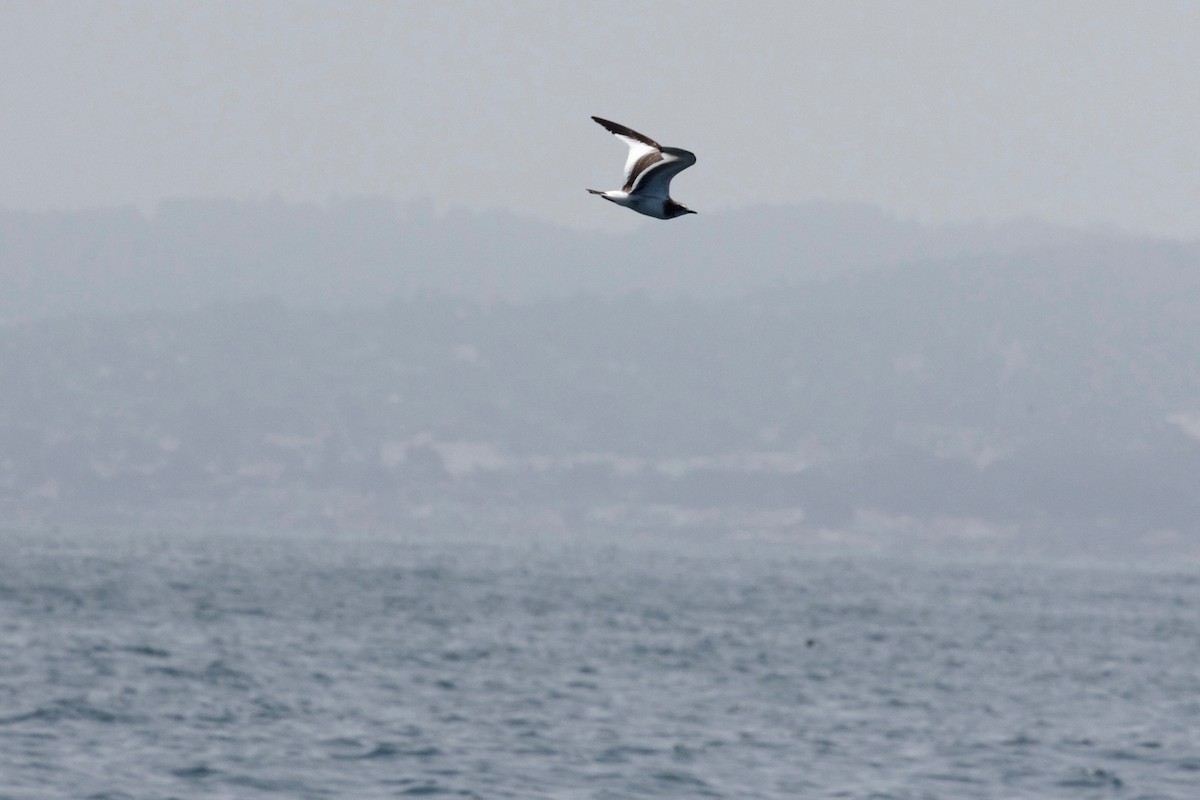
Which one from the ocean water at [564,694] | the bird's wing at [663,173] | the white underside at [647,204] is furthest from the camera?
the ocean water at [564,694]

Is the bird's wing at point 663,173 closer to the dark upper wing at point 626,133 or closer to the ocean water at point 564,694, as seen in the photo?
the dark upper wing at point 626,133

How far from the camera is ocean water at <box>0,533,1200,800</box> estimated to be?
33.4m

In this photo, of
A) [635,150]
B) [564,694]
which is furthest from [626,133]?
[564,694]

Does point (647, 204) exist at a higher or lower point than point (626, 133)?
lower

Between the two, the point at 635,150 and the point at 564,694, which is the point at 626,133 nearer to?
the point at 635,150

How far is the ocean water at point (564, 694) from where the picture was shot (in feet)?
110

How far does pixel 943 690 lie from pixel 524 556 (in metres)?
102

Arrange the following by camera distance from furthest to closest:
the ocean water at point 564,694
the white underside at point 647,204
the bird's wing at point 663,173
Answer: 1. the ocean water at point 564,694
2. the white underside at point 647,204
3. the bird's wing at point 663,173

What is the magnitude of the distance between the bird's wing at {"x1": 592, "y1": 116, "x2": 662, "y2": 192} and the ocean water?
14.9 m

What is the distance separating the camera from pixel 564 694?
4538 cm

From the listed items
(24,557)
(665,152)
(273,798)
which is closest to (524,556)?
(24,557)

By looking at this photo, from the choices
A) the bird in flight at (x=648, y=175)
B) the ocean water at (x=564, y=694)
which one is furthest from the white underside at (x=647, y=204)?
the ocean water at (x=564, y=694)

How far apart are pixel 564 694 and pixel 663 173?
91.1 ft

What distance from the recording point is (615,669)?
5191 centimetres
